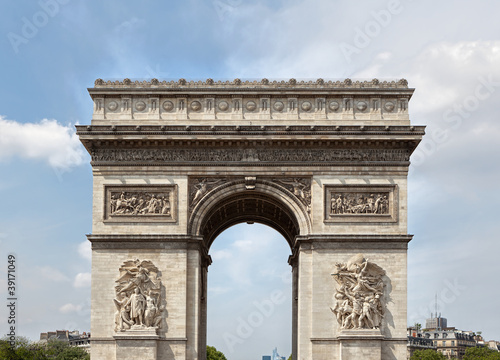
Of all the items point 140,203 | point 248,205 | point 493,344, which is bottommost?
point 493,344

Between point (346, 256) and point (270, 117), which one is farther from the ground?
point (270, 117)

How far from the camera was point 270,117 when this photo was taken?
36062 mm

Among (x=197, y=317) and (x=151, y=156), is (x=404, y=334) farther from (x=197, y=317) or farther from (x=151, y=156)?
(x=151, y=156)

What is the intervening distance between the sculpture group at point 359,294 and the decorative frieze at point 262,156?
443 cm

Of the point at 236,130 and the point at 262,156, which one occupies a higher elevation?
the point at 236,130

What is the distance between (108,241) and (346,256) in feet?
34.0

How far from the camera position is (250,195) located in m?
36.5

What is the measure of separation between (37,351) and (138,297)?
41.0 m

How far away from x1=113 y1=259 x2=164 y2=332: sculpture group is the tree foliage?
1115 inches

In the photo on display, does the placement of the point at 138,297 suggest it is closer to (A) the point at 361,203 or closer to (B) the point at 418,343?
(A) the point at 361,203

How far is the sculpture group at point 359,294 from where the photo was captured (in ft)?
112

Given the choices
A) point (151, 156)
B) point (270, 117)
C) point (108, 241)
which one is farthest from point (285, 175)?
point (108, 241)

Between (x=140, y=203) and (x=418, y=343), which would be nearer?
(x=140, y=203)

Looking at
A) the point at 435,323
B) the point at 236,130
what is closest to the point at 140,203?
the point at 236,130
